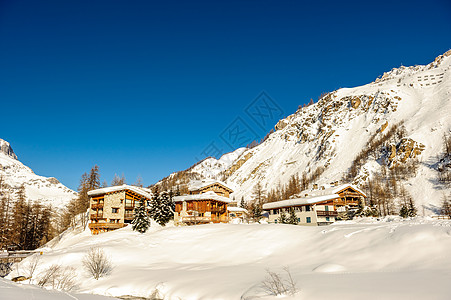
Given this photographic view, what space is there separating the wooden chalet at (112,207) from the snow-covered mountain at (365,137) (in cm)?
6513

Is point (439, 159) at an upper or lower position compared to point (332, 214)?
upper

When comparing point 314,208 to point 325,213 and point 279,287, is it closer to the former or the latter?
point 325,213

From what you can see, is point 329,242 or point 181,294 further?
point 329,242

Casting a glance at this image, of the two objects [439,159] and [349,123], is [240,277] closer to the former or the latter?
[439,159]

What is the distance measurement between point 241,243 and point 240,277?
942cm

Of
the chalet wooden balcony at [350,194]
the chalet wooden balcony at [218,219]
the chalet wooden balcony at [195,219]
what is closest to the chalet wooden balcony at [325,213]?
the chalet wooden balcony at [350,194]

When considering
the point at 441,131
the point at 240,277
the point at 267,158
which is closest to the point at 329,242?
the point at 240,277

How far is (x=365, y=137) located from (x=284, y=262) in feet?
406

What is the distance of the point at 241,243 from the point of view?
96.8ft

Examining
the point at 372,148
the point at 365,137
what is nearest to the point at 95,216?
the point at 372,148

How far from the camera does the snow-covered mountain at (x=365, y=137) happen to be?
91375mm

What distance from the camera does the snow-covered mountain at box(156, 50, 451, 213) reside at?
9138 cm

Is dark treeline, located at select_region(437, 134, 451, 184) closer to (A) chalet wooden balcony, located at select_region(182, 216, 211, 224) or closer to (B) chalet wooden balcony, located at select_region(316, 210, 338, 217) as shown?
(B) chalet wooden balcony, located at select_region(316, 210, 338, 217)

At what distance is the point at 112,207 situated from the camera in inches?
2061
